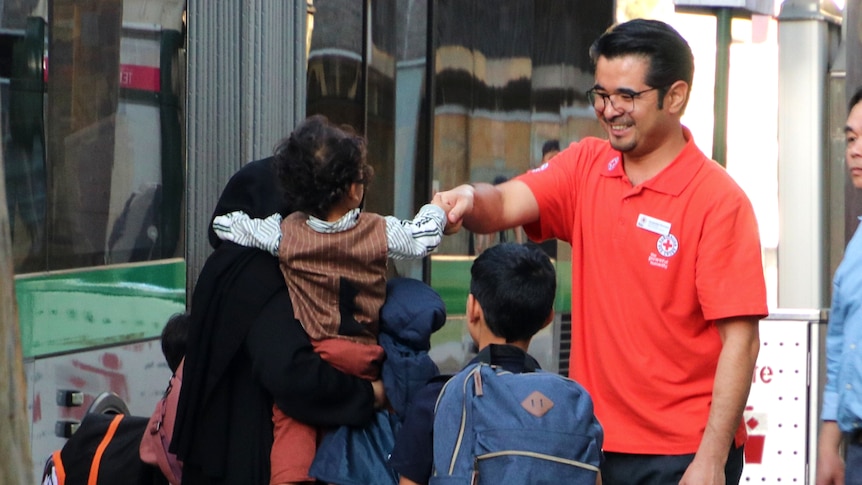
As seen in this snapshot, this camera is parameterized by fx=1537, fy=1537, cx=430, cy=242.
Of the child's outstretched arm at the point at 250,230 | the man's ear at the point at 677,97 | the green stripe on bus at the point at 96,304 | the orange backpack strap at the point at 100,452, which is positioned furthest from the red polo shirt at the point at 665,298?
the green stripe on bus at the point at 96,304

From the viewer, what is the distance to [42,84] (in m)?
5.23

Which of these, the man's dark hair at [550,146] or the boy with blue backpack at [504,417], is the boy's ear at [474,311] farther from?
the man's dark hair at [550,146]

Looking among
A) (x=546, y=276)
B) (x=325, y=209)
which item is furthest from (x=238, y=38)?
(x=546, y=276)

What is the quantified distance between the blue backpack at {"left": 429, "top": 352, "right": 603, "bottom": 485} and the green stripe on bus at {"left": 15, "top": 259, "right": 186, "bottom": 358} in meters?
2.12

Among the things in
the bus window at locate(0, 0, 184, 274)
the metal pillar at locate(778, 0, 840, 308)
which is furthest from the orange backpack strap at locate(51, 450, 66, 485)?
the metal pillar at locate(778, 0, 840, 308)

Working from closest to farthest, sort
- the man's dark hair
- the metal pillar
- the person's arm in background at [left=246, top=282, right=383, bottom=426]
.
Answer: the person's arm in background at [left=246, top=282, right=383, bottom=426], the metal pillar, the man's dark hair

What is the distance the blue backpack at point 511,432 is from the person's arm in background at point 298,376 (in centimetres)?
46

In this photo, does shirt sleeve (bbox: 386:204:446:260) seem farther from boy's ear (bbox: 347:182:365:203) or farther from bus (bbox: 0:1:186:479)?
bus (bbox: 0:1:186:479)

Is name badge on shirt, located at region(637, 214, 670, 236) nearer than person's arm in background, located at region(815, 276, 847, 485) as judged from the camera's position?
Yes

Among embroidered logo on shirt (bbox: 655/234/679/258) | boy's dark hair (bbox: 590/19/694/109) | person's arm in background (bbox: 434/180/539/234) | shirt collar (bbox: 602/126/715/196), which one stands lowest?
embroidered logo on shirt (bbox: 655/234/679/258)

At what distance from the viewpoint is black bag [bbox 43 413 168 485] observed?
457 cm

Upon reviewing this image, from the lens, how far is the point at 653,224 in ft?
13.1

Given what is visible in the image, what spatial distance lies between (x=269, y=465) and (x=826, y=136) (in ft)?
15.8

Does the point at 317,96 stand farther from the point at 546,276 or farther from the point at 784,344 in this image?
the point at 546,276
